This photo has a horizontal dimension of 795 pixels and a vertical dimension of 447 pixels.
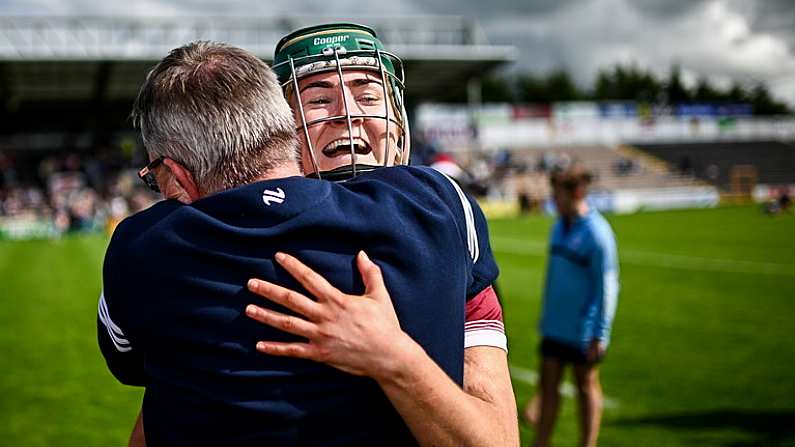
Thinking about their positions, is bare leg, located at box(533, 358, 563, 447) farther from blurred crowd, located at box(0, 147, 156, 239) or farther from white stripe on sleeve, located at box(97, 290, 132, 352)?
blurred crowd, located at box(0, 147, 156, 239)

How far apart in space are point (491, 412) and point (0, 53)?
133 ft

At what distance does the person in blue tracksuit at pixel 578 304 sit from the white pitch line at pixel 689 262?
10.8m

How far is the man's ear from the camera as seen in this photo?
157 cm

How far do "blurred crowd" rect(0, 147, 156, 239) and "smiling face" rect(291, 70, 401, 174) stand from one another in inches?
1338

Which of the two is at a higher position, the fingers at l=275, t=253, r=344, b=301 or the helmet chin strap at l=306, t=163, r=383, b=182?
the helmet chin strap at l=306, t=163, r=383, b=182

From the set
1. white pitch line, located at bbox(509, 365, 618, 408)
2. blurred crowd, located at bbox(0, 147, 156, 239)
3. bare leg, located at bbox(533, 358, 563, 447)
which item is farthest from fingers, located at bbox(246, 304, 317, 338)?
blurred crowd, located at bbox(0, 147, 156, 239)

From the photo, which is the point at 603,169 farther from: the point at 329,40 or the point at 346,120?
the point at 346,120

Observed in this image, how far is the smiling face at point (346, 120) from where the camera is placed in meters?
1.94

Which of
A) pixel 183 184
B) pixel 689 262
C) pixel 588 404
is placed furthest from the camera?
pixel 689 262

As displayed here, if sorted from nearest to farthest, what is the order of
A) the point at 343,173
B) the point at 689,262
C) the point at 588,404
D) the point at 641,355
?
the point at 343,173
the point at 588,404
the point at 641,355
the point at 689,262

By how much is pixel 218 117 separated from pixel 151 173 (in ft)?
1.01

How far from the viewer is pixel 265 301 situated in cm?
144

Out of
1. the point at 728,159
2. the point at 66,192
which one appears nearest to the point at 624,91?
the point at 728,159

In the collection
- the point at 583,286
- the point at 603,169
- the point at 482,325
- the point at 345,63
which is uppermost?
the point at 345,63
